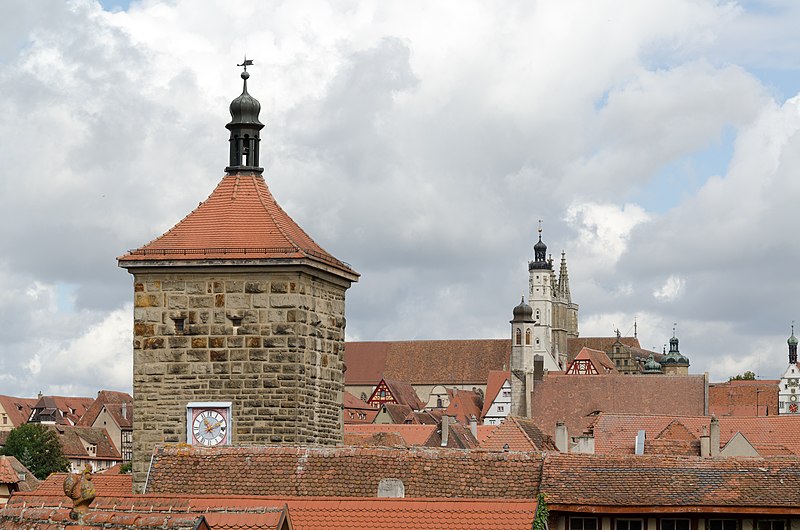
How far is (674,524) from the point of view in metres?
18.9

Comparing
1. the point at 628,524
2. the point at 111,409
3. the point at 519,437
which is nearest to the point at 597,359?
the point at 111,409

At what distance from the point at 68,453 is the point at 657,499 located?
296 feet

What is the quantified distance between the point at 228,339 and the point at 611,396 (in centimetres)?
6888

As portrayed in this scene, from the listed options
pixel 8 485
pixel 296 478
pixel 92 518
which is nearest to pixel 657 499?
pixel 296 478

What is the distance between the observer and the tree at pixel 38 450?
9625cm

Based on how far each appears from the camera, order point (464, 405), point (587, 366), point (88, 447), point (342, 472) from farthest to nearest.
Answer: point (587, 366) < point (464, 405) < point (88, 447) < point (342, 472)

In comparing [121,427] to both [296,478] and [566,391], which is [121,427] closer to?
[566,391]

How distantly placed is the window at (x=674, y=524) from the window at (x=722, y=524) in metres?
0.29

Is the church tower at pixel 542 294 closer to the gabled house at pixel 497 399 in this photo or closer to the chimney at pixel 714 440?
the gabled house at pixel 497 399

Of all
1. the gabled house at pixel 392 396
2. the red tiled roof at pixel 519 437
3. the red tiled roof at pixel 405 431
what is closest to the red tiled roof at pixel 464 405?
the gabled house at pixel 392 396

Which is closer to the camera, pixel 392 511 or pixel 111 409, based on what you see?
pixel 392 511

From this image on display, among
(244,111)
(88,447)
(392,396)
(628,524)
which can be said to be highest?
(244,111)

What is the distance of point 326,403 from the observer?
74.0ft

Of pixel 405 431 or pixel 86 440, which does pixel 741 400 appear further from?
pixel 86 440
